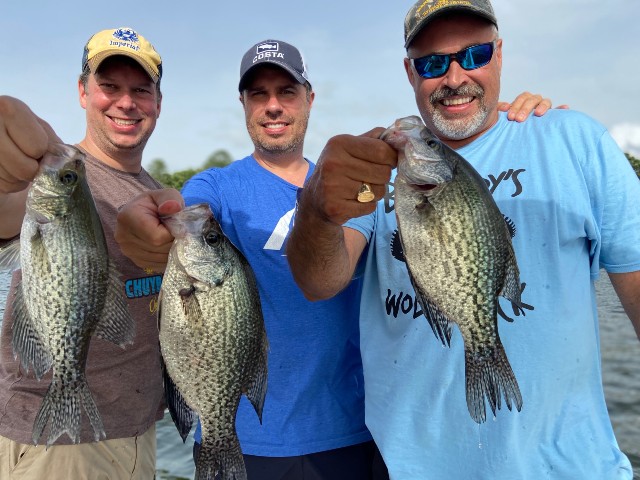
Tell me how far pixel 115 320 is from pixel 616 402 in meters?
11.0

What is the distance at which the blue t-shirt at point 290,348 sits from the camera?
10.9ft

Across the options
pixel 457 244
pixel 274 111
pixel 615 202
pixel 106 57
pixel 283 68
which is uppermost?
pixel 106 57

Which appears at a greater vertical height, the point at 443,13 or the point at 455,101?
the point at 443,13

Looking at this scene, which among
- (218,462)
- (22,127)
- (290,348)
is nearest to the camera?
(22,127)

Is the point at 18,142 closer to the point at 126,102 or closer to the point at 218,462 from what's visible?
the point at 218,462

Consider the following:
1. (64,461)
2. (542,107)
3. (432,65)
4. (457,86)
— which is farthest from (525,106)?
(64,461)

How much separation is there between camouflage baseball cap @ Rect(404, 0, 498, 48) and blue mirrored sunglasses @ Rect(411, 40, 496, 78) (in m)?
0.17

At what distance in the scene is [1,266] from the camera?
2564mm

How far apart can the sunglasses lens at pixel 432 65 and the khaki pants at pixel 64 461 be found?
317 centimetres

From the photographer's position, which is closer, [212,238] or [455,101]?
[212,238]

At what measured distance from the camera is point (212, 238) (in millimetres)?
2512

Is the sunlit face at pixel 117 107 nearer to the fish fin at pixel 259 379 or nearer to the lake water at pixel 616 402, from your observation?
the fish fin at pixel 259 379

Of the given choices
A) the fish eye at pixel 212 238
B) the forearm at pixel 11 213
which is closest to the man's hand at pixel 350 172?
the fish eye at pixel 212 238

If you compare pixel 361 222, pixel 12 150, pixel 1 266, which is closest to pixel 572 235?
pixel 361 222
